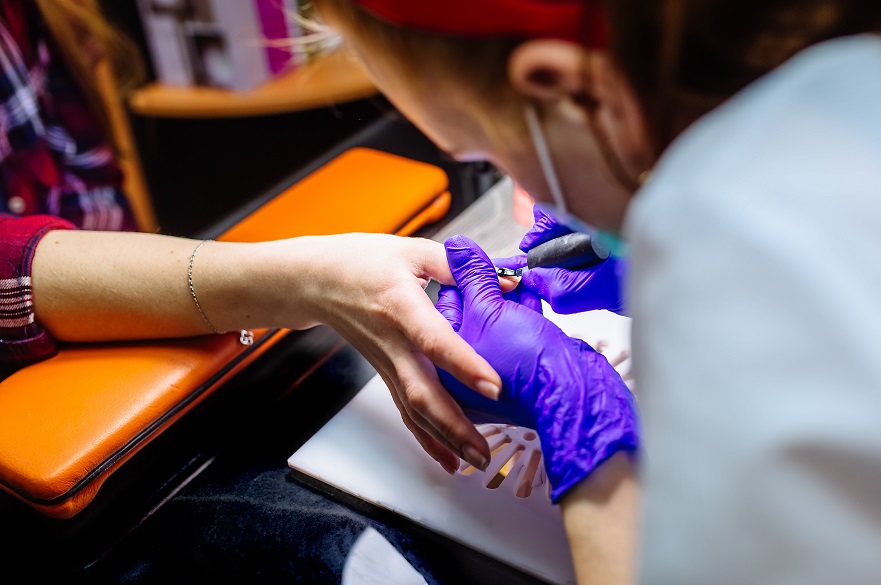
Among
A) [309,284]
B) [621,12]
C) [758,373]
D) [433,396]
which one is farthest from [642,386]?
[309,284]

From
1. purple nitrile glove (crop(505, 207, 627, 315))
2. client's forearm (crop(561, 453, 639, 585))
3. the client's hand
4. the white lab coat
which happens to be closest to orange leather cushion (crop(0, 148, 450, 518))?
the client's hand

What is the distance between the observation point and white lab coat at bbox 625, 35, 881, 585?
35 centimetres

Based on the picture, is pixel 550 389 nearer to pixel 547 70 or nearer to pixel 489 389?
pixel 489 389

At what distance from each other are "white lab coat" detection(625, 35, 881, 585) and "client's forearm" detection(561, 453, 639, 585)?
18 centimetres

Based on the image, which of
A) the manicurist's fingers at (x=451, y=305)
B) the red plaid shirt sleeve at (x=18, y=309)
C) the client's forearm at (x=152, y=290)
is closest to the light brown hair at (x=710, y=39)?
the manicurist's fingers at (x=451, y=305)

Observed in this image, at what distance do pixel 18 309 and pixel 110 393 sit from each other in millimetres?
177

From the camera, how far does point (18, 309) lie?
849mm

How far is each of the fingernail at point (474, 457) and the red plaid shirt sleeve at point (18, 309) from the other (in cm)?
51

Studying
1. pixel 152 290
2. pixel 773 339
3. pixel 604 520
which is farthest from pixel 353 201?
pixel 773 339

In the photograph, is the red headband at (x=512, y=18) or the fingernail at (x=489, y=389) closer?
the red headband at (x=512, y=18)

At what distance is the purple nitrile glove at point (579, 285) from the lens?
785 mm

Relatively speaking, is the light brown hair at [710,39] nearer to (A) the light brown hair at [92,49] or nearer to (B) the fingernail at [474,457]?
(B) the fingernail at [474,457]

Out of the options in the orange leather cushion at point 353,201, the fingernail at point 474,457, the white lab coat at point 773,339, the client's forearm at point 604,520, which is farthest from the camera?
the orange leather cushion at point 353,201

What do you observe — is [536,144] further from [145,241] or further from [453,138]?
[145,241]
